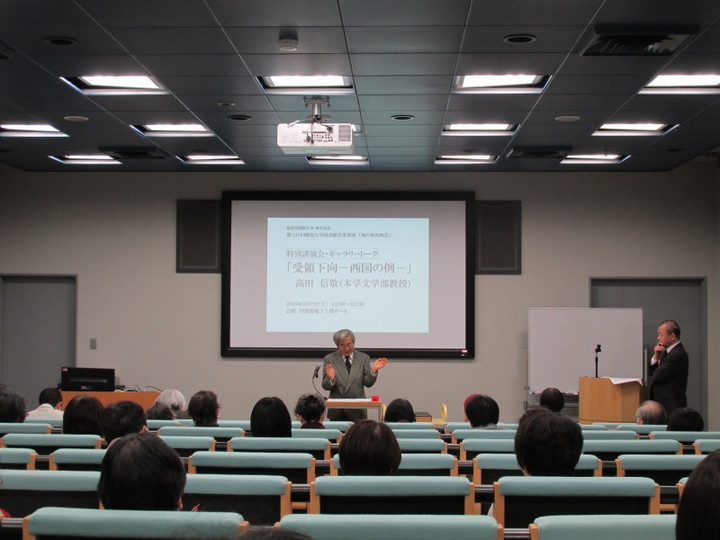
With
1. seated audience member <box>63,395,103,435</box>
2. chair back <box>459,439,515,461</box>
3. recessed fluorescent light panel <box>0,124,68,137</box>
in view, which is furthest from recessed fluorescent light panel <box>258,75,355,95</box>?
chair back <box>459,439,515,461</box>

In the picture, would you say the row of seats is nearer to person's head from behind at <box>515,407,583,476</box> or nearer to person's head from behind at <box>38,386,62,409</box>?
person's head from behind at <box>515,407,583,476</box>

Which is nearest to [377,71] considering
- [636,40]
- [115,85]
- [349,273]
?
[636,40]

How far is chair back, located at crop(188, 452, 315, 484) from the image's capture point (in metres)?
3.52

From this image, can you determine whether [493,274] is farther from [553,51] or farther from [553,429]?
[553,429]

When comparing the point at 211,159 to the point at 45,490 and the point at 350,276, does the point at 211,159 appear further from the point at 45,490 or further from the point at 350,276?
the point at 45,490

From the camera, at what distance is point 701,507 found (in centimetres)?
127

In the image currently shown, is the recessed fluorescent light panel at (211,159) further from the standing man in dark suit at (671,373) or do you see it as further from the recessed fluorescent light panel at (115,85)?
the standing man in dark suit at (671,373)

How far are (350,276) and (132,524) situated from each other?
934cm

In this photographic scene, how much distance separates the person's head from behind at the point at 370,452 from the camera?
119 inches

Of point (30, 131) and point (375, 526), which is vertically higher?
point (30, 131)

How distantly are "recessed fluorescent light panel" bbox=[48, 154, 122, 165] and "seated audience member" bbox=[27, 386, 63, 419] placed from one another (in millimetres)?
3097

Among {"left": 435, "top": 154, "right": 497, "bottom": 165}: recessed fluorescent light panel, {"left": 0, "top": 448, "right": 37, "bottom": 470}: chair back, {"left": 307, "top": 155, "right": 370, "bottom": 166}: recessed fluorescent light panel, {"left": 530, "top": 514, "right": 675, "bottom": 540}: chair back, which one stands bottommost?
{"left": 0, "top": 448, "right": 37, "bottom": 470}: chair back

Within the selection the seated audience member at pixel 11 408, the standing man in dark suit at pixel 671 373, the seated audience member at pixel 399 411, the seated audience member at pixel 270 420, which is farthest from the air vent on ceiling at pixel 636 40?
the seated audience member at pixel 11 408

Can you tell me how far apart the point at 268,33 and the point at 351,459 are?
361 cm
